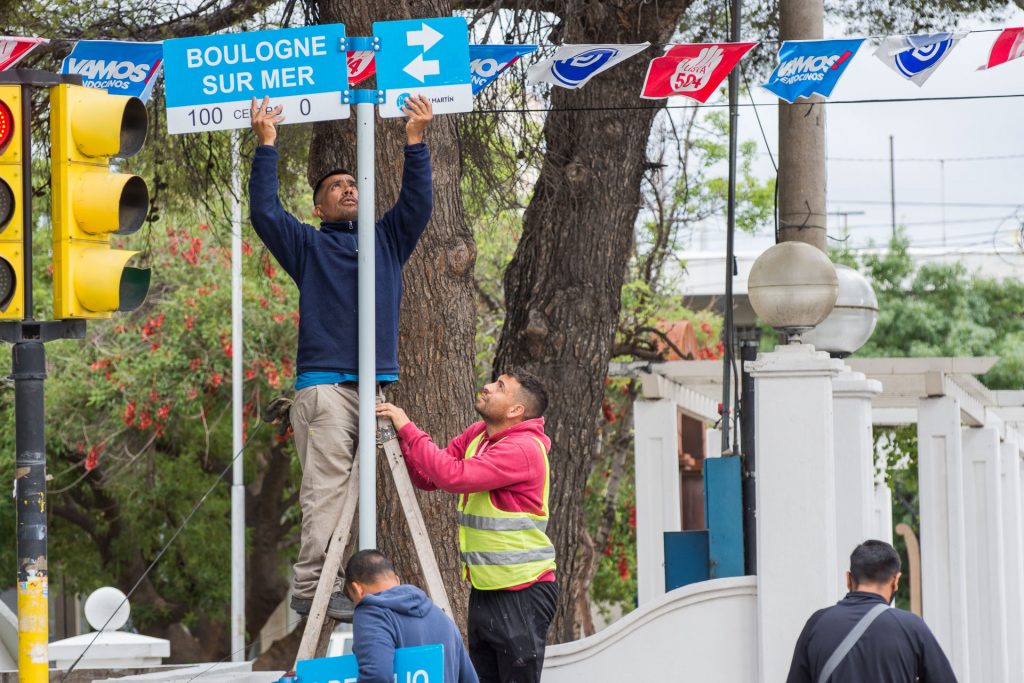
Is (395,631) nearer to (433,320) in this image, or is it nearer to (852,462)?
(433,320)

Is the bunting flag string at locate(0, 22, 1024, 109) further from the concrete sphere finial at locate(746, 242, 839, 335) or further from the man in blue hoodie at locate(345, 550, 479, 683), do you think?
the man in blue hoodie at locate(345, 550, 479, 683)

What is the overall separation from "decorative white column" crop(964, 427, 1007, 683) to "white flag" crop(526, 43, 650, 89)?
7.60 meters

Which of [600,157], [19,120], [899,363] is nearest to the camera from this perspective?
[19,120]

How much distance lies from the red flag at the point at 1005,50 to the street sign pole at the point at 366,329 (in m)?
5.00

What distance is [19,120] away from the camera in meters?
5.81

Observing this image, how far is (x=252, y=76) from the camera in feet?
17.7

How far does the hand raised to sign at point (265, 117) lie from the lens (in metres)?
5.37

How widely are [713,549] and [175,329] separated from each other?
12.4 metres

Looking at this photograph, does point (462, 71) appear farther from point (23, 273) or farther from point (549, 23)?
point (549, 23)

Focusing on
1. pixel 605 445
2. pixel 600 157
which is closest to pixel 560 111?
pixel 600 157

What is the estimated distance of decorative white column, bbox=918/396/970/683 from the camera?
13156 millimetres

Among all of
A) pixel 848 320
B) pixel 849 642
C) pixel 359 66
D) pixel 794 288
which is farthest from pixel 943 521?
pixel 849 642

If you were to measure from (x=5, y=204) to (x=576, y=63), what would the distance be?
4.53 m

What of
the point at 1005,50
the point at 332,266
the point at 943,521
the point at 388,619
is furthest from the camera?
the point at 943,521
